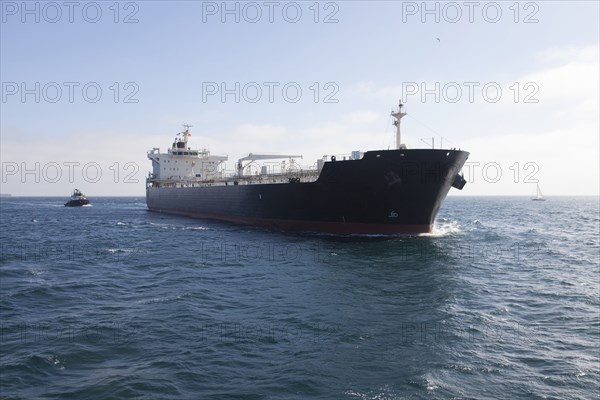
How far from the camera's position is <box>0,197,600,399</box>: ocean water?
315 inches

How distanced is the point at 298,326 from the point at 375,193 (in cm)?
1683

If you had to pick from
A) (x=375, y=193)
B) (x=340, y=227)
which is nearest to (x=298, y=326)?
(x=375, y=193)

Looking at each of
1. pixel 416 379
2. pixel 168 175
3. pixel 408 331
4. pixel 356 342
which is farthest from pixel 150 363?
pixel 168 175

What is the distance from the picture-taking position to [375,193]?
88.3 ft

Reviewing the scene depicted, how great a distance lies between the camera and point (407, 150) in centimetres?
2578

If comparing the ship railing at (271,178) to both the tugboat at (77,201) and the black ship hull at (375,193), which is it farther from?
the tugboat at (77,201)

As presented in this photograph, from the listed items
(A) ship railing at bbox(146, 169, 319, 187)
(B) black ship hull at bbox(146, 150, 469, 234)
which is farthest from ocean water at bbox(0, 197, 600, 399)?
(A) ship railing at bbox(146, 169, 319, 187)

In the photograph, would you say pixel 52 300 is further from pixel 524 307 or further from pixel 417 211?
pixel 417 211

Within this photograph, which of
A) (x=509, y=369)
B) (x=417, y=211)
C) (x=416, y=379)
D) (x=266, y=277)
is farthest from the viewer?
(x=417, y=211)

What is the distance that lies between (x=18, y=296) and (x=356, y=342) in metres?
11.5

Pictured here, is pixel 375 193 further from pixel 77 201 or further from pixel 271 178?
pixel 77 201

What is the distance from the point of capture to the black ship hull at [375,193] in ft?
85.9

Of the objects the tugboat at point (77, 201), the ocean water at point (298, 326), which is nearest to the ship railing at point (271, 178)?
the ocean water at point (298, 326)

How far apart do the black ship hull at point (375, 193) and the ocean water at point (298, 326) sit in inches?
203
